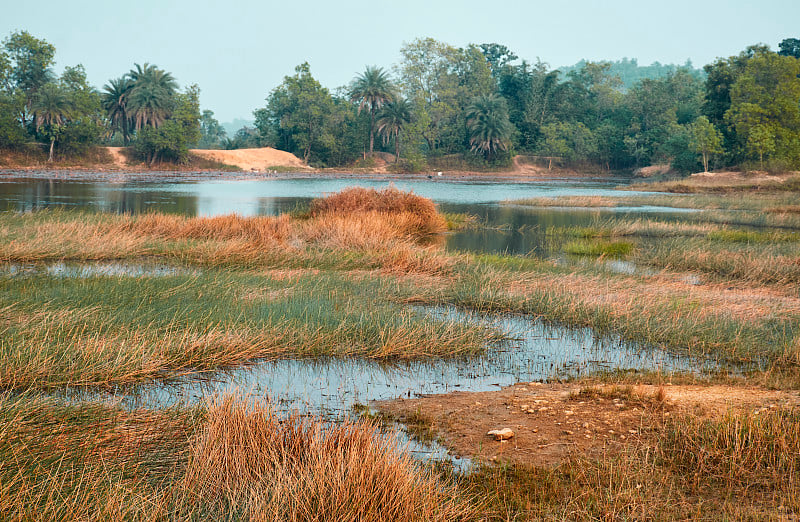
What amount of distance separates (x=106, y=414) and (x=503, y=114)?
81558 mm

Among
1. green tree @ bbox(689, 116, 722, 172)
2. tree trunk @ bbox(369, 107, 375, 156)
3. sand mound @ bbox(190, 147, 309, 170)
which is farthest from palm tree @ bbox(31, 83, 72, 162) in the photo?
green tree @ bbox(689, 116, 722, 172)

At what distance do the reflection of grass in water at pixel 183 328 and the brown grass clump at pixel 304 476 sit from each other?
Answer: 2.51 metres

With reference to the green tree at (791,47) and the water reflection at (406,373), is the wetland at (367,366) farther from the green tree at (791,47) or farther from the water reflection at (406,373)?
the green tree at (791,47)

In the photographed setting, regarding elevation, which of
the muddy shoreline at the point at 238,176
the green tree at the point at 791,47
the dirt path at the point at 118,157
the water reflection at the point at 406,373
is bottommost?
the water reflection at the point at 406,373

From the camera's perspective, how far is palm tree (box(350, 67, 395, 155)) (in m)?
81.4

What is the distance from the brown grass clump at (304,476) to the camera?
420cm

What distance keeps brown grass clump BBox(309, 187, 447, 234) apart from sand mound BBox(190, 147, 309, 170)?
5718cm

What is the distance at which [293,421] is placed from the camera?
5.55m

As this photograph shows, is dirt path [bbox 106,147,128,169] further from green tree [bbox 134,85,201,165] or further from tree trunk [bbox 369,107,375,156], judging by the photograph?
tree trunk [bbox 369,107,375,156]

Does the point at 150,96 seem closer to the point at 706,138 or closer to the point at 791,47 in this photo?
the point at 706,138

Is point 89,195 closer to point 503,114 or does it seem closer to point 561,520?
point 561,520

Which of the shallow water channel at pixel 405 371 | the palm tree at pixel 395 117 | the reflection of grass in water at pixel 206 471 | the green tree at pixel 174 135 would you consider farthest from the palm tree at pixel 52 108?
the reflection of grass in water at pixel 206 471

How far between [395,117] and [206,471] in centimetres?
7838

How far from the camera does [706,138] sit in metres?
62.9
